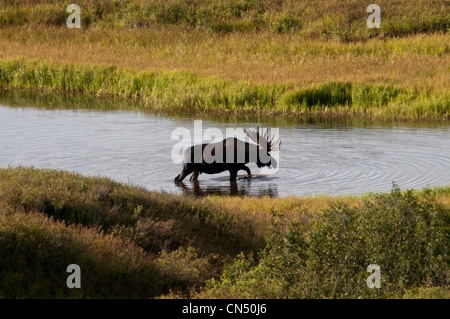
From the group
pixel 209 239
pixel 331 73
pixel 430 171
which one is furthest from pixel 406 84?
pixel 209 239

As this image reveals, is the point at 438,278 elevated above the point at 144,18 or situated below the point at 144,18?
below

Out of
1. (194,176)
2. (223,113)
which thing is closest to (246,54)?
(223,113)

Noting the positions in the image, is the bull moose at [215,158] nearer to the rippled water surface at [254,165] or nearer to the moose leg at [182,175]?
the moose leg at [182,175]

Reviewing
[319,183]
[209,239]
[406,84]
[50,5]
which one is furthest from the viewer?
[50,5]

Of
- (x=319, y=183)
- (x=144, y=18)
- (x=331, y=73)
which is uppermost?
(x=144, y=18)

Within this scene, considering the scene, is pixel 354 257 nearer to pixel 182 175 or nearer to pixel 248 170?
pixel 182 175

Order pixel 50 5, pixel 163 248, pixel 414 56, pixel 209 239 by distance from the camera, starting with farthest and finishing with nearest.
A: 1. pixel 50 5
2. pixel 414 56
3. pixel 209 239
4. pixel 163 248

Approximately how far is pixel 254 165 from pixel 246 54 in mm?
16474

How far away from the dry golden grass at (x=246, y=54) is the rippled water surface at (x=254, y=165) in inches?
209

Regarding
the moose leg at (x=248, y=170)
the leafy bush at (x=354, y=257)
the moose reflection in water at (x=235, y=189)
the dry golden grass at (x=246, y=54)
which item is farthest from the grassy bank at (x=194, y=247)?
the dry golden grass at (x=246, y=54)

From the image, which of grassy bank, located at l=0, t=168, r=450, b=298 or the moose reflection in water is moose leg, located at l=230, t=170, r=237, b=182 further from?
grassy bank, located at l=0, t=168, r=450, b=298
